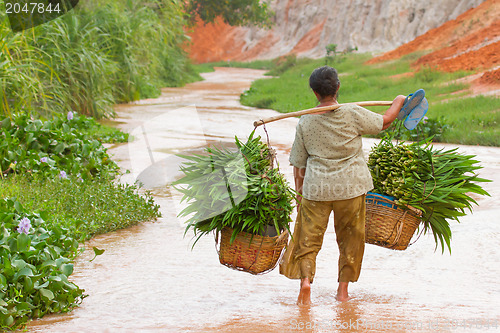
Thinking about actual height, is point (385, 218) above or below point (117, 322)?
above

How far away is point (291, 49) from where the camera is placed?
46.1 m

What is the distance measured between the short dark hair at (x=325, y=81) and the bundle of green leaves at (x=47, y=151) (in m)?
3.45

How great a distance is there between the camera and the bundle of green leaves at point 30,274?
3232 millimetres

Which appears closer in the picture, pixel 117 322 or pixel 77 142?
pixel 117 322

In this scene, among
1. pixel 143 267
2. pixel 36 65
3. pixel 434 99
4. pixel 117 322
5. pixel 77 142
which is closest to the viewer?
pixel 117 322

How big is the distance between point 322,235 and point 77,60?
8246 mm

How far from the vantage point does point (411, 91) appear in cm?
1616

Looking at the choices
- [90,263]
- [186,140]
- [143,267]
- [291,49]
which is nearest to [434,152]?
[143,267]

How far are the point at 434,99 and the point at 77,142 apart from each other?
1065 centimetres

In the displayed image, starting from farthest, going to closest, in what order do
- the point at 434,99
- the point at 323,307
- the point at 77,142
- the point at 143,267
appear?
the point at 434,99
the point at 77,142
the point at 143,267
the point at 323,307

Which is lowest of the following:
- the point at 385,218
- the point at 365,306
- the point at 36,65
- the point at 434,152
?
the point at 365,306

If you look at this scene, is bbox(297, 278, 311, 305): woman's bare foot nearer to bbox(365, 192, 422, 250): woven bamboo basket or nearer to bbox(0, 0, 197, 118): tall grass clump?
bbox(365, 192, 422, 250): woven bamboo basket

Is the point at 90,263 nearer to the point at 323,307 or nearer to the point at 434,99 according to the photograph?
the point at 323,307

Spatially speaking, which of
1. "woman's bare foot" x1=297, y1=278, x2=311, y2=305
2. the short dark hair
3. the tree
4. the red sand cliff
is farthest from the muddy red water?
the tree
